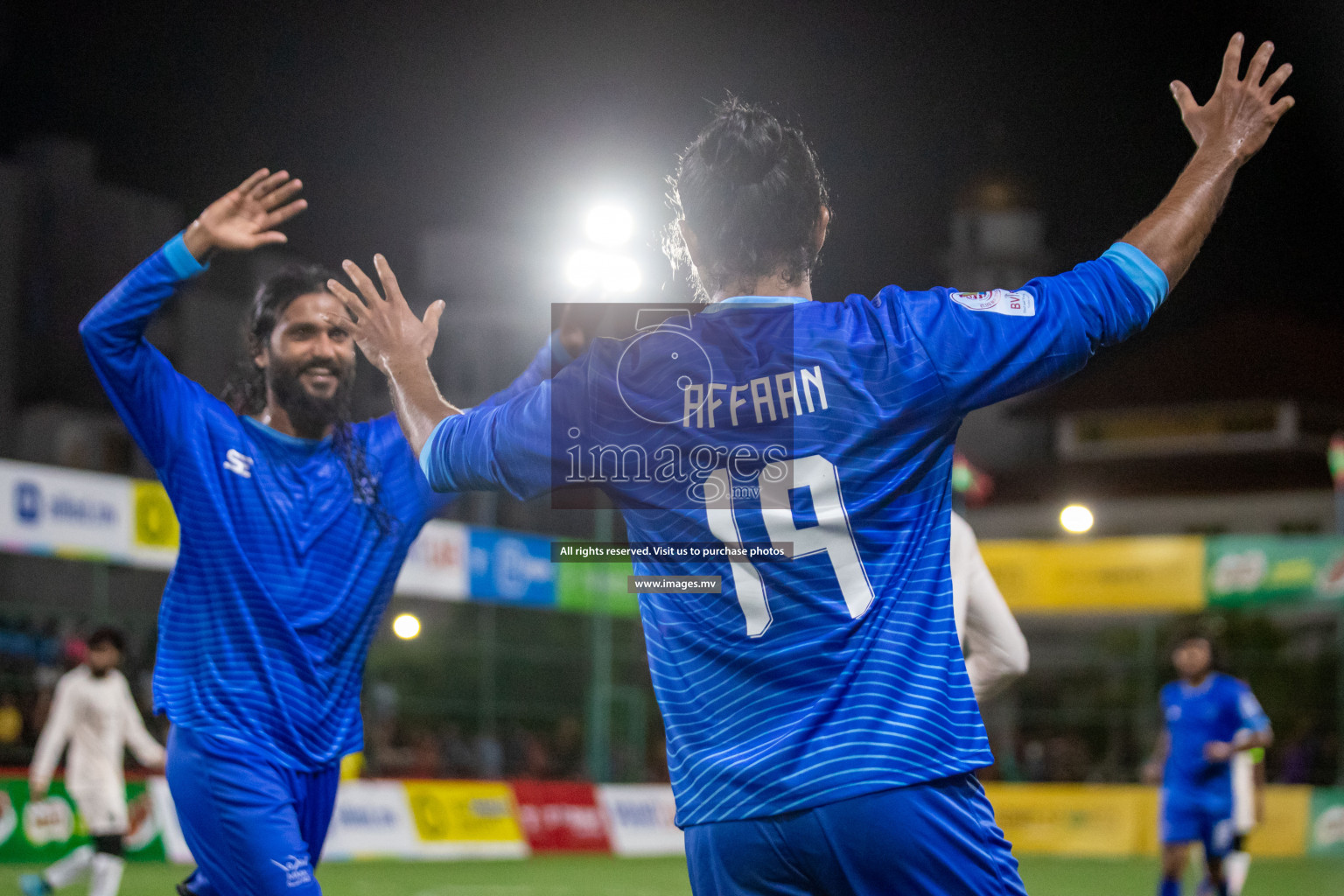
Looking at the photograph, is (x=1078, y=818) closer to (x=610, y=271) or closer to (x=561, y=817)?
(x=561, y=817)

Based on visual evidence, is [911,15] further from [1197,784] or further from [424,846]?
[424,846]

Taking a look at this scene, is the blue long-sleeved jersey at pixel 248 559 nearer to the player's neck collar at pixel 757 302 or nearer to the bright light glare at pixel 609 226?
the player's neck collar at pixel 757 302

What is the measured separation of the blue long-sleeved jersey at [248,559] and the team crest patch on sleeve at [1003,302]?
177cm

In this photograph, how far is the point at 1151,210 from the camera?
97.6 inches

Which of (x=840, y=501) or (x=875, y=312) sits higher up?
(x=875, y=312)

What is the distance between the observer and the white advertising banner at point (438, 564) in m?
17.9

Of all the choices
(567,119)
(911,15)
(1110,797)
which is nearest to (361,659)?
(911,15)

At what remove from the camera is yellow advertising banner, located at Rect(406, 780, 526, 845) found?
16375 millimetres

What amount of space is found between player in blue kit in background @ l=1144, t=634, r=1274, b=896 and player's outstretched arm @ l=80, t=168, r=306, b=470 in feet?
26.8

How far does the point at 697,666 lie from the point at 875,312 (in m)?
0.66

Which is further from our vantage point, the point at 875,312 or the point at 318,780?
the point at 318,780

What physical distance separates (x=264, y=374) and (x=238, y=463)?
0.53 meters

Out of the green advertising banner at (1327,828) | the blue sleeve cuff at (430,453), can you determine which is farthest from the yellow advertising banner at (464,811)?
the blue sleeve cuff at (430,453)

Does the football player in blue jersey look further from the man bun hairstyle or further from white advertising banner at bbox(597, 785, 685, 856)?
white advertising banner at bbox(597, 785, 685, 856)
